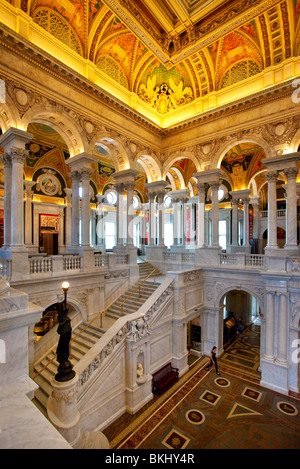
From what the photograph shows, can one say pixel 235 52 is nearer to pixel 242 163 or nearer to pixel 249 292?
pixel 242 163

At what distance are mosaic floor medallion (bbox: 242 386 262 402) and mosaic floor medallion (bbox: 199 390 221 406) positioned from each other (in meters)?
1.29

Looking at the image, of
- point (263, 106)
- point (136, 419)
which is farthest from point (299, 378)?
point (263, 106)

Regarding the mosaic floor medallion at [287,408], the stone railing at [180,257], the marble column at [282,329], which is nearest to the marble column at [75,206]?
the stone railing at [180,257]

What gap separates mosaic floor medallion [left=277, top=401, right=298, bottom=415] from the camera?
9.01 meters

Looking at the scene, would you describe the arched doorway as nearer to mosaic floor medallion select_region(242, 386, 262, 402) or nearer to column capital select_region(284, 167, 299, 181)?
mosaic floor medallion select_region(242, 386, 262, 402)

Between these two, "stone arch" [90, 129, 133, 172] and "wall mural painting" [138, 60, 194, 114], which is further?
"wall mural painting" [138, 60, 194, 114]

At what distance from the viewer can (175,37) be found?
11.0 m

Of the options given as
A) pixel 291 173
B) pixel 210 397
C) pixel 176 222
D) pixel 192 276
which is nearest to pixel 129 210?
pixel 192 276

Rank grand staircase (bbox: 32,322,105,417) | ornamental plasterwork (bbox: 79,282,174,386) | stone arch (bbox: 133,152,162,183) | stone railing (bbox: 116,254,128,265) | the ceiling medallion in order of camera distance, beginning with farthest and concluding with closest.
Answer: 1. stone arch (bbox: 133,152,162,183)
2. the ceiling medallion
3. stone railing (bbox: 116,254,128,265)
4. grand staircase (bbox: 32,322,105,417)
5. ornamental plasterwork (bbox: 79,282,174,386)

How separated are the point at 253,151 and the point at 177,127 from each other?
6.54m

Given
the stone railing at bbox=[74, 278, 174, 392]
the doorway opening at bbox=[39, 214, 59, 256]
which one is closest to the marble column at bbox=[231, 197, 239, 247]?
the stone railing at bbox=[74, 278, 174, 392]

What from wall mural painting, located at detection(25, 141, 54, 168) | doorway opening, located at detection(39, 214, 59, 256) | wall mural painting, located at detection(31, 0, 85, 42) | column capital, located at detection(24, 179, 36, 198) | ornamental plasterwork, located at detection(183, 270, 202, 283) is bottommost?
ornamental plasterwork, located at detection(183, 270, 202, 283)
